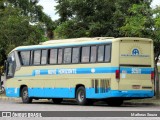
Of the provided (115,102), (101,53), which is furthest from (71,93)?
(101,53)

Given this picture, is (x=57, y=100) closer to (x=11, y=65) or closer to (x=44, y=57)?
(x=44, y=57)

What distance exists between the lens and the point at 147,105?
1131 inches

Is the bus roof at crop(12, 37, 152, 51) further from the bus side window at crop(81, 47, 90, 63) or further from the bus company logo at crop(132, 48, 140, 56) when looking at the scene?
the bus company logo at crop(132, 48, 140, 56)

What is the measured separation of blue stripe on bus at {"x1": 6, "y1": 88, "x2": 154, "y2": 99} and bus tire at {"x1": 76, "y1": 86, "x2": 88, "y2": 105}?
0.36m

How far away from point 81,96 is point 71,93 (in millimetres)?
747

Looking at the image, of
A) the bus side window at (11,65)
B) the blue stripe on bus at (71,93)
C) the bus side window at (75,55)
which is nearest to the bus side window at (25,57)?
the bus side window at (11,65)

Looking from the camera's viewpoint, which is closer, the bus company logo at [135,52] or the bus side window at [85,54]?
the bus company logo at [135,52]

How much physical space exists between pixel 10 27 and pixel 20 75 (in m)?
10.8

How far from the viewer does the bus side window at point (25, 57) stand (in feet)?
107

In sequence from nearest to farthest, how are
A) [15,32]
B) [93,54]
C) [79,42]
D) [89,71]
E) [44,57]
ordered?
[93,54] → [89,71] → [79,42] → [44,57] → [15,32]

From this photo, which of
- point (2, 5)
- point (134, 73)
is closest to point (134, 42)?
point (134, 73)

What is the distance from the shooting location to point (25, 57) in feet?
108

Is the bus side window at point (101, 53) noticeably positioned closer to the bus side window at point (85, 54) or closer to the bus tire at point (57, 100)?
the bus side window at point (85, 54)

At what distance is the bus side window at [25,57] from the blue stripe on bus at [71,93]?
1565 millimetres
